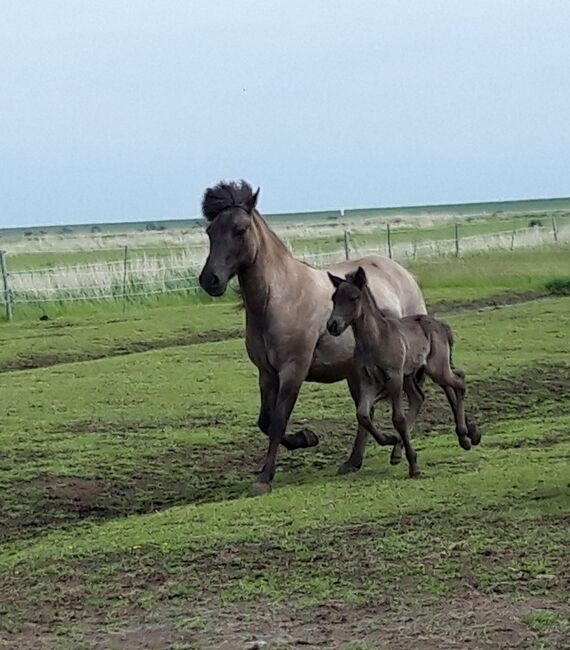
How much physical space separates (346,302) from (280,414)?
999 millimetres

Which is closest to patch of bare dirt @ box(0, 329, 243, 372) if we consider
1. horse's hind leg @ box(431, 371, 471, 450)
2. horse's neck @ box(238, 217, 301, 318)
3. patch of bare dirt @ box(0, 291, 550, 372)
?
patch of bare dirt @ box(0, 291, 550, 372)

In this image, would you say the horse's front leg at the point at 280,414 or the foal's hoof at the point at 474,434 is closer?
the horse's front leg at the point at 280,414

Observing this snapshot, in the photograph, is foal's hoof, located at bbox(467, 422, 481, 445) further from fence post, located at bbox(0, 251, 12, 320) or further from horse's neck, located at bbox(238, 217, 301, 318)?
fence post, located at bbox(0, 251, 12, 320)

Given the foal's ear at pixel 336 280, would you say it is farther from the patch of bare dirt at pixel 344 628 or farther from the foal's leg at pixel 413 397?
the patch of bare dirt at pixel 344 628

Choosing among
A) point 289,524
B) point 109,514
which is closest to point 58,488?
point 109,514

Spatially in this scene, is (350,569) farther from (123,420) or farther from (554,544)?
(123,420)

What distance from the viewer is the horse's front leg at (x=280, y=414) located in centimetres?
980

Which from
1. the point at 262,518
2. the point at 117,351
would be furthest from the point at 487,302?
the point at 262,518

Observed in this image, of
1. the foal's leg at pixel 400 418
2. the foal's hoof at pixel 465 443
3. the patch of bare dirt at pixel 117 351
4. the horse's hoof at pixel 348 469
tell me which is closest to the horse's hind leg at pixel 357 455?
the horse's hoof at pixel 348 469

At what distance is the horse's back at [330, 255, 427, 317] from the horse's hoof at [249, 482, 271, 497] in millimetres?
2120

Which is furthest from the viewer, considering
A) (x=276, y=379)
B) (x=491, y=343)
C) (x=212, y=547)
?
(x=491, y=343)

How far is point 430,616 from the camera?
608 centimetres

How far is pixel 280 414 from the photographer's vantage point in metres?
10.0

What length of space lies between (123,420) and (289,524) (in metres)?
4.85
